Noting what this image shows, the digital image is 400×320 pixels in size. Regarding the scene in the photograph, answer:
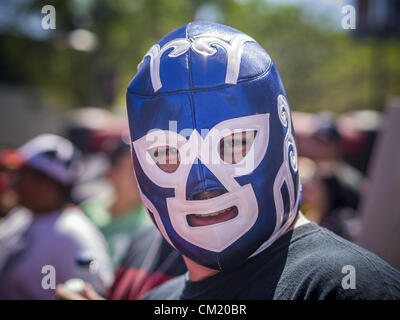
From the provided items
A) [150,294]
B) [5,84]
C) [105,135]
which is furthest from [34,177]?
[5,84]

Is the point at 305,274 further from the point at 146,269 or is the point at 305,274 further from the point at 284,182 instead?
the point at 146,269

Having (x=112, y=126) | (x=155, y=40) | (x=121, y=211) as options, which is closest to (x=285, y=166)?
(x=121, y=211)

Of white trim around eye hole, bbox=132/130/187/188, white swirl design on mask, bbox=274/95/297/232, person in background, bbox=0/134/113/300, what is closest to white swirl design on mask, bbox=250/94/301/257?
white swirl design on mask, bbox=274/95/297/232

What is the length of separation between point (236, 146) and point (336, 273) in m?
0.40

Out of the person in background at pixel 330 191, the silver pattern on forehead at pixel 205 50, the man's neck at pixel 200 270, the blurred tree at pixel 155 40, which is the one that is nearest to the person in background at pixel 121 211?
the person in background at pixel 330 191

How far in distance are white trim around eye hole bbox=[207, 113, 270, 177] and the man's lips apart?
11 centimetres

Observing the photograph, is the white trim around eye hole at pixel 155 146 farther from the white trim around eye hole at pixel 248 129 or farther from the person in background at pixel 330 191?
the person in background at pixel 330 191

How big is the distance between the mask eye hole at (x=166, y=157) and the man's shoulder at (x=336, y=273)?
394mm

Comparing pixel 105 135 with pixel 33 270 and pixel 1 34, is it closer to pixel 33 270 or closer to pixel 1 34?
pixel 33 270

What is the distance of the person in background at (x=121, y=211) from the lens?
118 inches

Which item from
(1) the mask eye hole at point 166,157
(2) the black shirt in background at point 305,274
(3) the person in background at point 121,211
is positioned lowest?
(3) the person in background at point 121,211

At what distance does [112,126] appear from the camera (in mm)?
8039

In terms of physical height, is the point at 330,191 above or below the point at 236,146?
below
